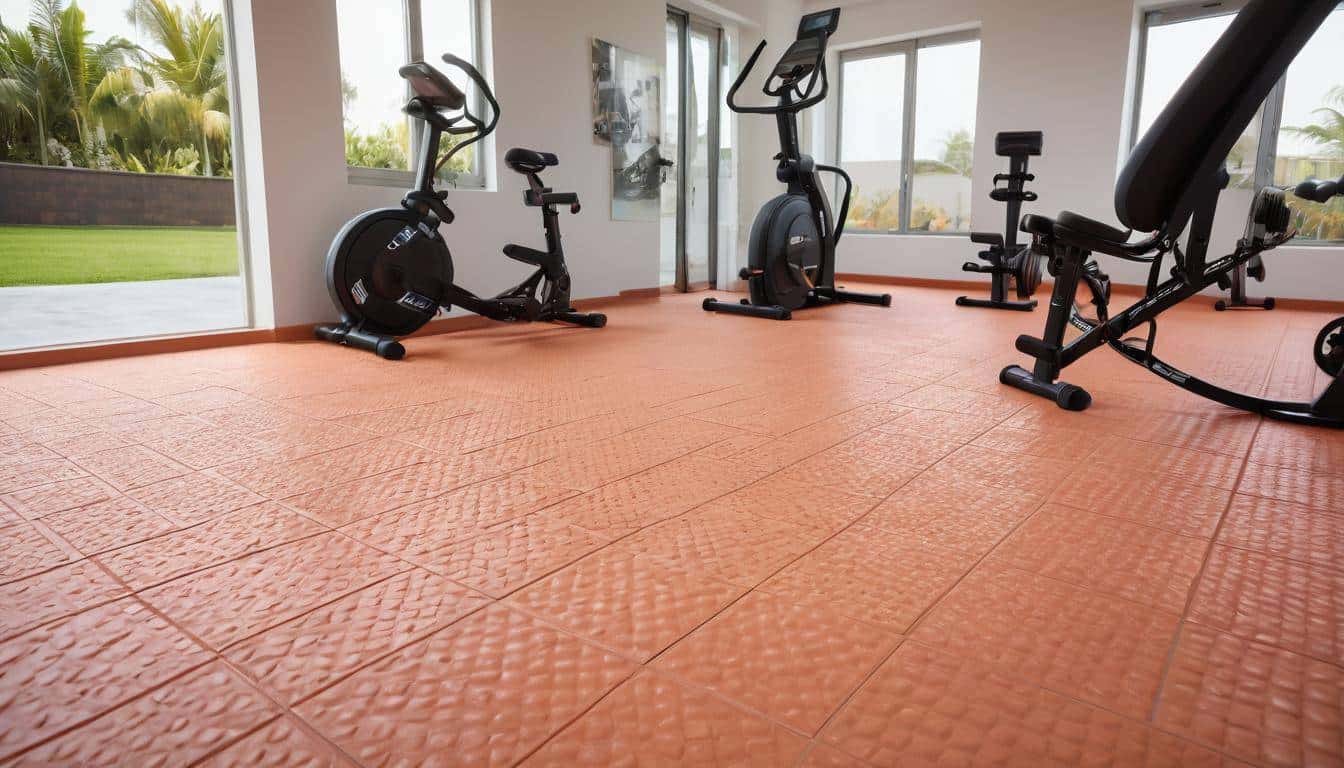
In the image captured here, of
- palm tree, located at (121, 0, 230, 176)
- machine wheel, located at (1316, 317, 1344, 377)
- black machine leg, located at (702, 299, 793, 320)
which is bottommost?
black machine leg, located at (702, 299, 793, 320)

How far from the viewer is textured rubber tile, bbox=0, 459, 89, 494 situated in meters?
1.83

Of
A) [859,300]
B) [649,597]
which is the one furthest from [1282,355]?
[649,597]

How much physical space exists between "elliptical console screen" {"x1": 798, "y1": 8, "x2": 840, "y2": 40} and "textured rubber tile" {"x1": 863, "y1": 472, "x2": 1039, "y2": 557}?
382 centimetres

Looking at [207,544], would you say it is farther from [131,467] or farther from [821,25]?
[821,25]

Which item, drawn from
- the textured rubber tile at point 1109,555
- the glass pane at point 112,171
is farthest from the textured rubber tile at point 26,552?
the glass pane at point 112,171

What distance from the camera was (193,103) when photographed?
3.86 meters

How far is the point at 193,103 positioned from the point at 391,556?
11.3 feet

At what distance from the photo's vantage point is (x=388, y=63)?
4.43 meters

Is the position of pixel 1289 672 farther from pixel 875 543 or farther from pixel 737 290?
pixel 737 290

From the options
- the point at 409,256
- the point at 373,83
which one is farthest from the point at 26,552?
the point at 373,83

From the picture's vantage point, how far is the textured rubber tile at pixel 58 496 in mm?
1682

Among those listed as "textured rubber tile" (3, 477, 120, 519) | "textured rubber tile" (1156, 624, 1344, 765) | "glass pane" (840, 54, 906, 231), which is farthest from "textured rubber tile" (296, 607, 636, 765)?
"glass pane" (840, 54, 906, 231)

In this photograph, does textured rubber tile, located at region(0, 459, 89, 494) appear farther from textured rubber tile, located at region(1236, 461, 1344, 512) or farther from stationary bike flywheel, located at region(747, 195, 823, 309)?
stationary bike flywheel, located at region(747, 195, 823, 309)

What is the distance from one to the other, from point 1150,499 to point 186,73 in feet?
14.2
